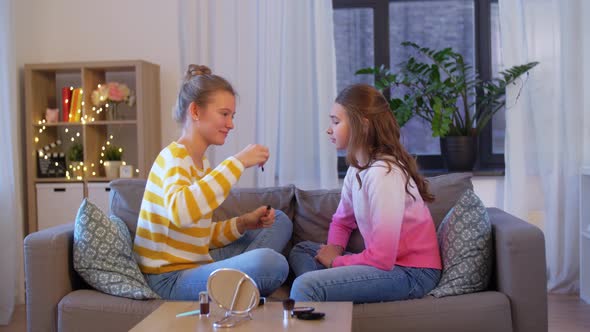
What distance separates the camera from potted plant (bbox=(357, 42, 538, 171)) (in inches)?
171

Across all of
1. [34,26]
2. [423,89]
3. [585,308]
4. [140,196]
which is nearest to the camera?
[140,196]

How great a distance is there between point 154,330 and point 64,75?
325 cm

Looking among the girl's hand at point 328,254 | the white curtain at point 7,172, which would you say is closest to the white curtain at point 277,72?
the white curtain at point 7,172

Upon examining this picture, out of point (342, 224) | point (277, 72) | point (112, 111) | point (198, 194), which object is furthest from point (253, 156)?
point (112, 111)

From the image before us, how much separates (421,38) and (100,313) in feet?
9.71

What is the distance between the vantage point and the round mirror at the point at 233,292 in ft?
6.38

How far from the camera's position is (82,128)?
468cm

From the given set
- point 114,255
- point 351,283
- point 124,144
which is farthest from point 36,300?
point 124,144

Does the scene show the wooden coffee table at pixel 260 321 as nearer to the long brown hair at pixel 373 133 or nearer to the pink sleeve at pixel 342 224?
the long brown hair at pixel 373 133

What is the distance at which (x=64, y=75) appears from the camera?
482cm

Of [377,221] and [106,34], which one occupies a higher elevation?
[106,34]

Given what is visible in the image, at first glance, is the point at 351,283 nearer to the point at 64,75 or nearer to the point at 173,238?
the point at 173,238

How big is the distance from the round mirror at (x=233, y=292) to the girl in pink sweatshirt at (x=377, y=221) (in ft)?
1.54

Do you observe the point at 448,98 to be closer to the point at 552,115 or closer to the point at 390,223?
the point at 552,115
